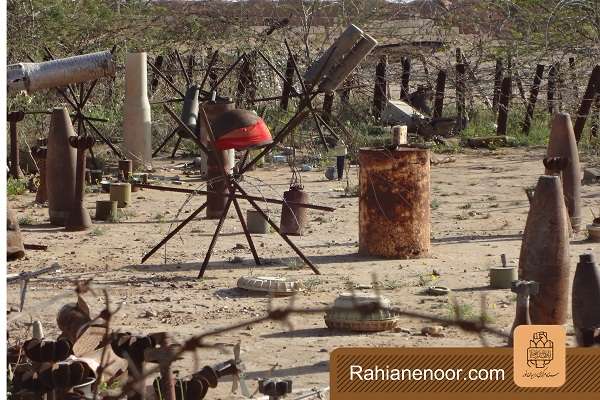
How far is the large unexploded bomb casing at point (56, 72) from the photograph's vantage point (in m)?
7.75

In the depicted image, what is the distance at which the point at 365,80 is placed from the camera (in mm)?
17203

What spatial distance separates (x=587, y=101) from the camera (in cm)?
1348

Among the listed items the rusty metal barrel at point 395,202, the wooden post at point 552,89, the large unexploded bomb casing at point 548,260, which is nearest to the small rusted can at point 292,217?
the rusty metal barrel at point 395,202

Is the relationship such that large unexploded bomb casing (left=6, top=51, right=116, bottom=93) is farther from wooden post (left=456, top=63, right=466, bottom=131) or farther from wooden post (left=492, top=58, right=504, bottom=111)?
wooden post (left=492, top=58, right=504, bottom=111)

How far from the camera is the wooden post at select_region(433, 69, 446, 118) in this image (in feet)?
52.4

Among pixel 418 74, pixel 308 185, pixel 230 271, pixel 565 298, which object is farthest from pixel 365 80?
pixel 565 298

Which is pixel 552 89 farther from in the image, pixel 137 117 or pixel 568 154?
pixel 568 154

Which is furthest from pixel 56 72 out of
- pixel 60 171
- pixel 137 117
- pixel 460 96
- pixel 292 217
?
pixel 460 96

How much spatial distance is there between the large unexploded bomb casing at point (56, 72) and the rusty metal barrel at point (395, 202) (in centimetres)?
197

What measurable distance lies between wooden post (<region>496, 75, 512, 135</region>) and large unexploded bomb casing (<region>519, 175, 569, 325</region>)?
984 cm

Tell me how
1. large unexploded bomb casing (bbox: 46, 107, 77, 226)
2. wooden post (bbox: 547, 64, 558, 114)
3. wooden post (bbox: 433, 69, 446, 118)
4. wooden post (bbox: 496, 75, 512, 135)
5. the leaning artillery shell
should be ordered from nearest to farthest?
1. the leaning artillery shell
2. large unexploded bomb casing (bbox: 46, 107, 77, 226)
3. wooden post (bbox: 496, 75, 512, 135)
4. wooden post (bbox: 547, 64, 558, 114)
5. wooden post (bbox: 433, 69, 446, 118)

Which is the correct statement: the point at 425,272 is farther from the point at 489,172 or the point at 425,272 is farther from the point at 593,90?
the point at 593,90

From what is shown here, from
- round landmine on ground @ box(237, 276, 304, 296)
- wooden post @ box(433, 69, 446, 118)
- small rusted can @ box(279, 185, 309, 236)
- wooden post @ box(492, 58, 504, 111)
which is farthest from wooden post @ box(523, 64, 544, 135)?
round landmine on ground @ box(237, 276, 304, 296)

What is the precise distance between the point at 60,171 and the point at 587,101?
6441 millimetres
